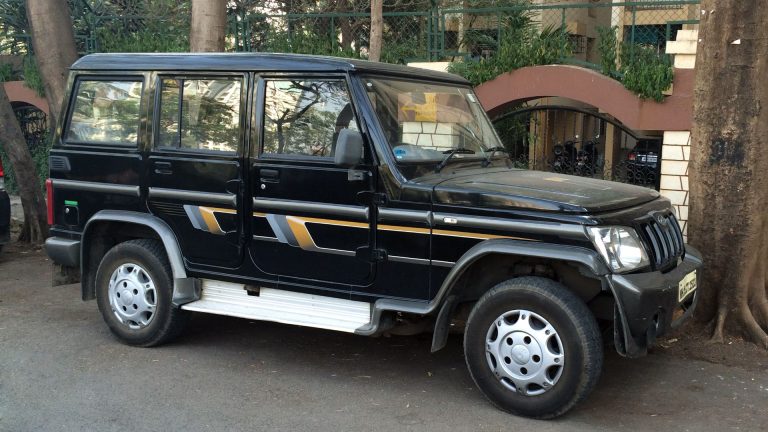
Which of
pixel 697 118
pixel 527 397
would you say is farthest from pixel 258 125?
pixel 697 118

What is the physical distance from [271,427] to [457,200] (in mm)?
1712

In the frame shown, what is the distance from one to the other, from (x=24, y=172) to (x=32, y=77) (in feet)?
10.8

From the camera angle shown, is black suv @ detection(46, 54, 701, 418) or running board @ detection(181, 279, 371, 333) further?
running board @ detection(181, 279, 371, 333)

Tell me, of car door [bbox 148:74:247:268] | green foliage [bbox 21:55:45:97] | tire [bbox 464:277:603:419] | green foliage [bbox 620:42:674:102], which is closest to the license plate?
tire [bbox 464:277:603:419]

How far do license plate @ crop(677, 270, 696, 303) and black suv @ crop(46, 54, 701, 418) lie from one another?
3 cm

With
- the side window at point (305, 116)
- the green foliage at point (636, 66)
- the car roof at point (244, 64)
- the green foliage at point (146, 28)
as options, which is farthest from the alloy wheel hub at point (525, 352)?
the green foliage at point (146, 28)

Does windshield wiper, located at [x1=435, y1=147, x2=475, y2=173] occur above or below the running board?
above

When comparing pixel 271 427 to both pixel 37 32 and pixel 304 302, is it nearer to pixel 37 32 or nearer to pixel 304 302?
pixel 304 302

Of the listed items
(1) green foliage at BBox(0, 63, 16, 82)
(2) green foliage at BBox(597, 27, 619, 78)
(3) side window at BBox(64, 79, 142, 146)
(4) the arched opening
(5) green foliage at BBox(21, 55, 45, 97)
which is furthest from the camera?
(4) the arched opening

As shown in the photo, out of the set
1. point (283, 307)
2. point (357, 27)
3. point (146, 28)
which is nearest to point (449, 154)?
point (283, 307)

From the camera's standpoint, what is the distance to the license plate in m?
4.71

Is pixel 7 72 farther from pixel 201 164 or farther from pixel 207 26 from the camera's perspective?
pixel 201 164

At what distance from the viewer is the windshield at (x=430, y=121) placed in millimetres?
5129

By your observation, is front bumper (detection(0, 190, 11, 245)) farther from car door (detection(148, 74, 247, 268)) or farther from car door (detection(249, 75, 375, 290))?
car door (detection(249, 75, 375, 290))
